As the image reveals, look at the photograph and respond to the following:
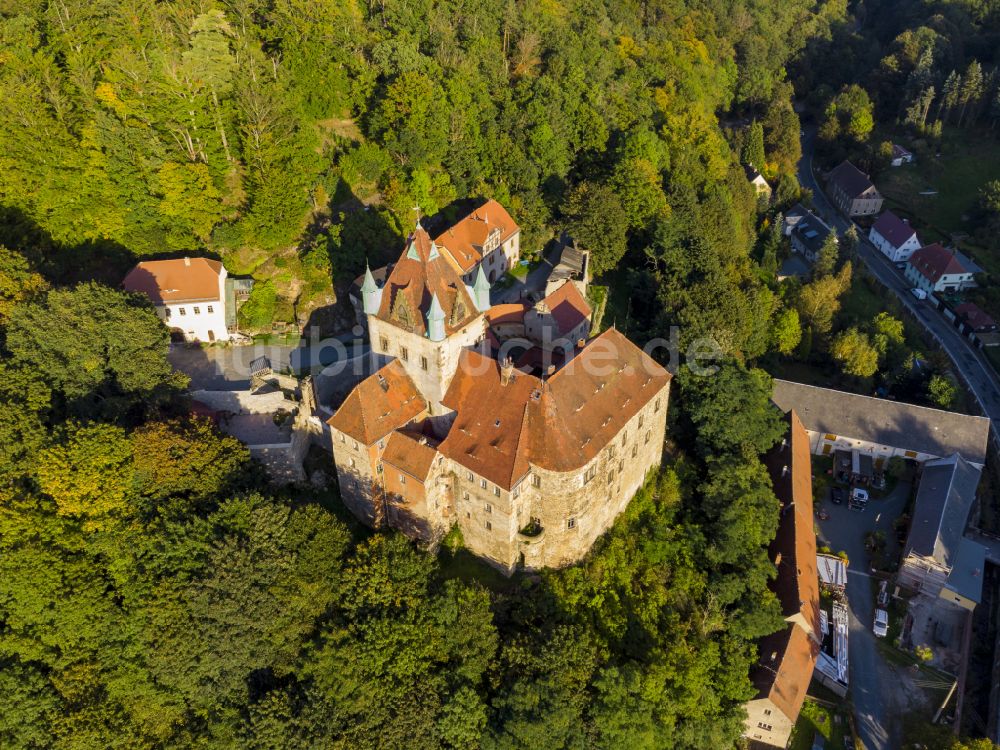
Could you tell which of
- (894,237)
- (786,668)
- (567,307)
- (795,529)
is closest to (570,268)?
(567,307)

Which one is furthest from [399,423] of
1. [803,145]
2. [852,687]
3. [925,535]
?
[803,145]

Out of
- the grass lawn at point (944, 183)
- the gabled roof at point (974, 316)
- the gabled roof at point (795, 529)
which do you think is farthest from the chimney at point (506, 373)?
the grass lawn at point (944, 183)

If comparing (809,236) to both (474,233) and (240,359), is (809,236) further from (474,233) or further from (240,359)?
(240,359)

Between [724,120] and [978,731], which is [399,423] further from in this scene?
[724,120]

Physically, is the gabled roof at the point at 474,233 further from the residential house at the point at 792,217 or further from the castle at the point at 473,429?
the residential house at the point at 792,217

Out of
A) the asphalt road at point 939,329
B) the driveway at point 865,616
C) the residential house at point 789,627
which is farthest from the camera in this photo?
the asphalt road at point 939,329

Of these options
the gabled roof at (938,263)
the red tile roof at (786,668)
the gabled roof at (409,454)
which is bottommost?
the red tile roof at (786,668)

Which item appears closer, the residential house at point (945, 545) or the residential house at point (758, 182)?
the residential house at point (945, 545)
